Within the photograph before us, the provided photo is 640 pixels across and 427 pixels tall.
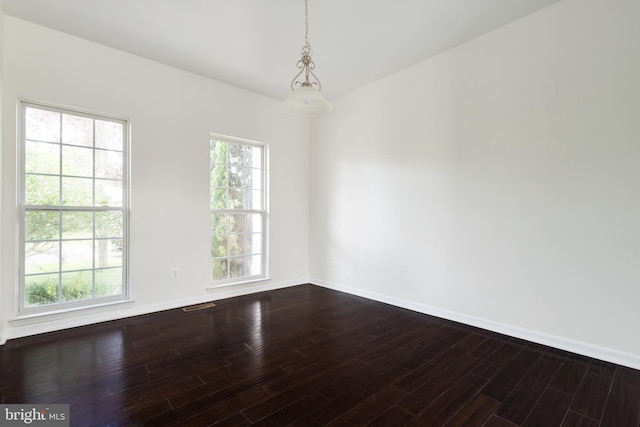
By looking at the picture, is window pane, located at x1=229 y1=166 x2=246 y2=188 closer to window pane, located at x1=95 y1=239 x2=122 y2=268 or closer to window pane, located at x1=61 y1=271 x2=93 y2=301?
window pane, located at x1=95 y1=239 x2=122 y2=268

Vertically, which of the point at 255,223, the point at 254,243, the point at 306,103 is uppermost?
the point at 306,103

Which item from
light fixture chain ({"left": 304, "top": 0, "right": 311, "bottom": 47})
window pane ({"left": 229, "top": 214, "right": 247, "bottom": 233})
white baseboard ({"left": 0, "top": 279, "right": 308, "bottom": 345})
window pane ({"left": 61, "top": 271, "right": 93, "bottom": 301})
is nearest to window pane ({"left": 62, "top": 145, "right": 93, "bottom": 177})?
window pane ({"left": 61, "top": 271, "right": 93, "bottom": 301})

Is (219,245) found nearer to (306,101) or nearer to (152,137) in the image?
(152,137)

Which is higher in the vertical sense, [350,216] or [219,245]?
[350,216]

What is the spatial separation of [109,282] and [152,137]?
5.61 feet

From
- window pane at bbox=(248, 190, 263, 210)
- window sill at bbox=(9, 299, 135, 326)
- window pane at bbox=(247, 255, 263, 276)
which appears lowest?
window sill at bbox=(9, 299, 135, 326)

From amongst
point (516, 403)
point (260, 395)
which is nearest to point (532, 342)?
point (516, 403)

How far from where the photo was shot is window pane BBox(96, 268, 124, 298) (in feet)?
10.6

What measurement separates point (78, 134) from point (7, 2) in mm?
1146

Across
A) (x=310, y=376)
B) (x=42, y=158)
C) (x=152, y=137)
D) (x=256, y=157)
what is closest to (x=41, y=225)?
(x=42, y=158)

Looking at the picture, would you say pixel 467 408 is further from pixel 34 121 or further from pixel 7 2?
pixel 7 2

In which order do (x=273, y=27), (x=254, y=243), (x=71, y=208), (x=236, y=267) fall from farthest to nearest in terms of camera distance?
(x=254, y=243) < (x=236, y=267) < (x=71, y=208) < (x=273, y=27)

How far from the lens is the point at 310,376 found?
214 centimetres

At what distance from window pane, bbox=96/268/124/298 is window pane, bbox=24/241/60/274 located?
388mm
